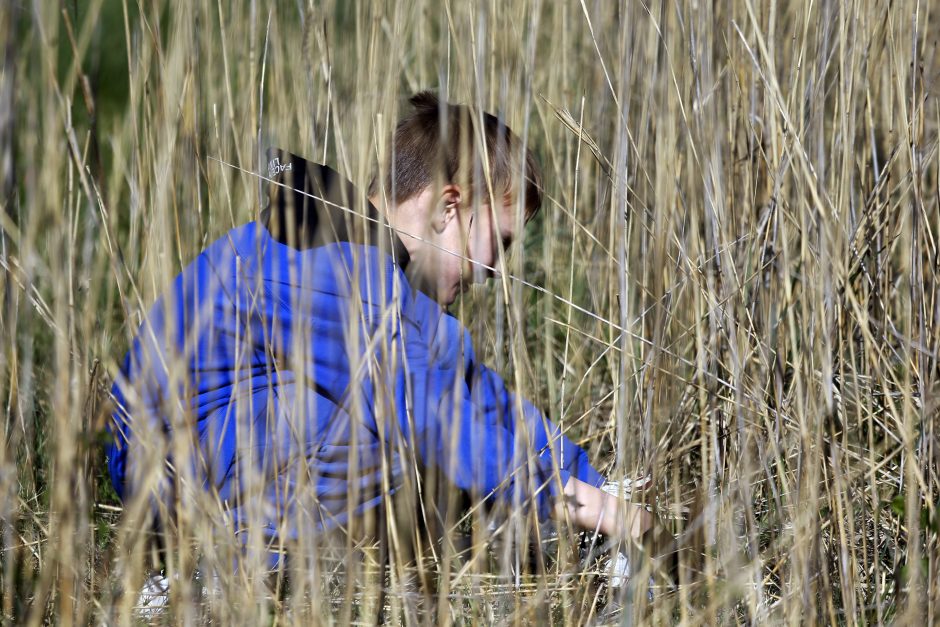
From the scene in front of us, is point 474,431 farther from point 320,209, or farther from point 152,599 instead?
point 152,599

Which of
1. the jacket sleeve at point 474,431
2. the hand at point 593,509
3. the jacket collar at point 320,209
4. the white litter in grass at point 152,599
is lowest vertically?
the white litter in grass at point 152,599

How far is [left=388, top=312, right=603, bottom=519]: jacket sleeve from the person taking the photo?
3.01 feet

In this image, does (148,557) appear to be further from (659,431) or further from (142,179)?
(659,431)

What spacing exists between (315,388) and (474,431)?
11.4 inches

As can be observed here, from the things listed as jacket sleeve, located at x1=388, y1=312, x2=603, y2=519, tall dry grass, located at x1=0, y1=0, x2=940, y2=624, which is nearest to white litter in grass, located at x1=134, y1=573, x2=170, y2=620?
tall dry grass, located at x1=0, y1=0, x2=940, y2=624

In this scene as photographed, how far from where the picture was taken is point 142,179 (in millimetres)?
839

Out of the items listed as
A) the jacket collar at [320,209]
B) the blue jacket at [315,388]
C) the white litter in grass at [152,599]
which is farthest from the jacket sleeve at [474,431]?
the white litter in grass at [152,599]

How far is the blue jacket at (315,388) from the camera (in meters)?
0.83

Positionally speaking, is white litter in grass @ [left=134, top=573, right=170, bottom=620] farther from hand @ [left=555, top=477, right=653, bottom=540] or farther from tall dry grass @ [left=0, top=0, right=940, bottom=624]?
hand @ [left=555, top=477, right=653, bottom=540]

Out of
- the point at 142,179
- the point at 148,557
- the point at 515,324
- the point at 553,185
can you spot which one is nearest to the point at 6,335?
the point at 142,179

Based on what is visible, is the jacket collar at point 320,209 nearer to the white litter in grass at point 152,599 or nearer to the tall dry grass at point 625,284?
the tall dry grass at point 625,284

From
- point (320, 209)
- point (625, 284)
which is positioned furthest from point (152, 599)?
point (625, 284)

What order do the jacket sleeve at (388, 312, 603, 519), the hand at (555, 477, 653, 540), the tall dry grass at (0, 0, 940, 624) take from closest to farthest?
1. the tall dry grass at (0, 0, 940, 624)
2. the jacket sleeve at (388, 312, 603, 519)
3. the hand at (555, 477, 653, 540)

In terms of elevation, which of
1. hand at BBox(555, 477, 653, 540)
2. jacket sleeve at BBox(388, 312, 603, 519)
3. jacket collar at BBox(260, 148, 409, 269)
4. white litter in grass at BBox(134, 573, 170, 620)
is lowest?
white litter in grass at BBox(134, 573, 170, 620)
